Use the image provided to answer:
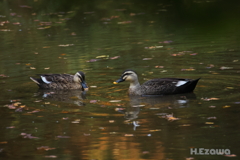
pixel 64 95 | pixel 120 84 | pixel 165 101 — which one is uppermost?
pixel 120 84

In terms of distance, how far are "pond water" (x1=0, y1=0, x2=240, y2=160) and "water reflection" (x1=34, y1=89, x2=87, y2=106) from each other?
3 cm

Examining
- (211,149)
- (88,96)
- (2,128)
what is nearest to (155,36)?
(88,96)

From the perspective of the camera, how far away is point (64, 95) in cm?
1253

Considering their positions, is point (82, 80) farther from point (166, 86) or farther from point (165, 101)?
point (165, 101)

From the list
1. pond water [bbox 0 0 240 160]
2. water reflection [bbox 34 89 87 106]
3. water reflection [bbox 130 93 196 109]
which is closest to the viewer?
pond water [bbox 0 0 240 160]

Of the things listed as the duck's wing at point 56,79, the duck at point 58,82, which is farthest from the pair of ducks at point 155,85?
the duck's wing at point 56,79

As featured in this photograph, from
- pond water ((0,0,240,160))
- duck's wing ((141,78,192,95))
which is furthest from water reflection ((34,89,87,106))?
duck's wing ((141,78,192,95))

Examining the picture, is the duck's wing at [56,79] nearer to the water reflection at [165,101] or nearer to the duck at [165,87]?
the duck at [165,87]

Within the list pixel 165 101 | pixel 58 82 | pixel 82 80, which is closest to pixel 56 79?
pixel 58 82

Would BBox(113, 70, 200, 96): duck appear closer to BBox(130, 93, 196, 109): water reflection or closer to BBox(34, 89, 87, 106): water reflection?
BBox(130, 93, 196, 109): water reflection

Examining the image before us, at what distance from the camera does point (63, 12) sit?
1099 inches

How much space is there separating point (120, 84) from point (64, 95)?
1718mm

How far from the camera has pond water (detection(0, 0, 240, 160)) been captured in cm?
823

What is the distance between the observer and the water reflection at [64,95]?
1176cm
